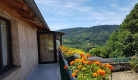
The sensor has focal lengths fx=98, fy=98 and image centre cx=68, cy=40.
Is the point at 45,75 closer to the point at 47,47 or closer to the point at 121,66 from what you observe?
the point at 47,47

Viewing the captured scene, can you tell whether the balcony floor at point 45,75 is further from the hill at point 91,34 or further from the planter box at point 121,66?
the hill at point 91,34

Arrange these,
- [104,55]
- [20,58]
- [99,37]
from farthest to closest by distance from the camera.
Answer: [99,37]
[104,55]
[20,58]

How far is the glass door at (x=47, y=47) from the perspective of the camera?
568 centimetres

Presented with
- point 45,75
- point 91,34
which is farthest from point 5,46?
point 91,34

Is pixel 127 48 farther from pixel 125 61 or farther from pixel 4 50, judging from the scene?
pixel 4 50

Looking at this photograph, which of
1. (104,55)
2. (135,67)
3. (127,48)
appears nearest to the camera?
(135,67)

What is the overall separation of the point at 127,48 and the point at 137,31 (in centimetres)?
460

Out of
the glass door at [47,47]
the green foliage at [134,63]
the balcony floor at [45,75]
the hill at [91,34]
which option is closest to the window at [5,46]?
the balcony floor at [45,75]

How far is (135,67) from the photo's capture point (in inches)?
374

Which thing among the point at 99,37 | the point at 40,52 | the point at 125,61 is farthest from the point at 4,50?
the point at 99,37

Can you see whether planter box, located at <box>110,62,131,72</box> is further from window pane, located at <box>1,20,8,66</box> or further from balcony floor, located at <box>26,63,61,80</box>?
window pane, located at <box>1,20,8,66</box>

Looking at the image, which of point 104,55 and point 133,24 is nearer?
point 133,24

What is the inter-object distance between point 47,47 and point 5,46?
11.5 feet

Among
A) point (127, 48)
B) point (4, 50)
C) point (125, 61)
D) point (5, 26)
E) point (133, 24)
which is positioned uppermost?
point (133, 24)
